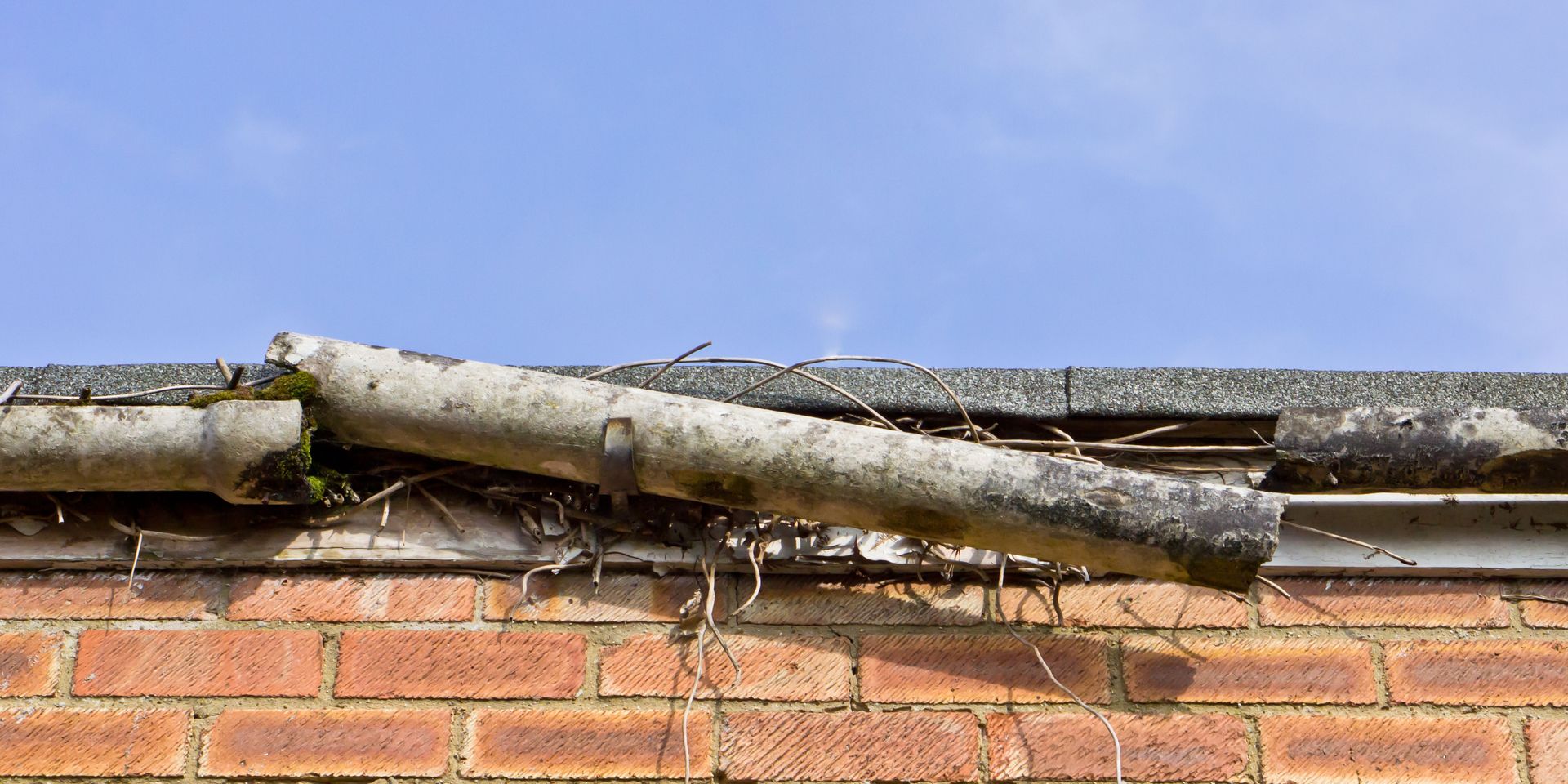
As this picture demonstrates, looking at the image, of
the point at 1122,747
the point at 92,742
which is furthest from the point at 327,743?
the point at 1122,747

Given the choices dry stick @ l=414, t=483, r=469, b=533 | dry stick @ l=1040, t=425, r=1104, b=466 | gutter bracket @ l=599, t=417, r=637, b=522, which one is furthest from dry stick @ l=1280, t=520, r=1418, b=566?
dry stick @ l=414, t=483, r=469, b=533

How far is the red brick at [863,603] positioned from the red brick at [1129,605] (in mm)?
61

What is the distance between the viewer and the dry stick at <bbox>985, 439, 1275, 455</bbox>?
1916 mm

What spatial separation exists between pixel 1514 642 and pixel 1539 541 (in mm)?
153

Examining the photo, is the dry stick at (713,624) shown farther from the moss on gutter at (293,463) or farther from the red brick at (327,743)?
the moss on gutter at (293,463)

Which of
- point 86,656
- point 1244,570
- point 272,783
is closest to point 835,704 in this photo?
point 1244,570

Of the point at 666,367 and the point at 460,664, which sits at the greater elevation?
the point at 666,367

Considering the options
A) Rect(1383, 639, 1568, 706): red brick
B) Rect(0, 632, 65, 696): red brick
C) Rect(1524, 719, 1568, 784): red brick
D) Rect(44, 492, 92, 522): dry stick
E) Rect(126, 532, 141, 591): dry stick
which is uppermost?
Rect(44, 492, 92, 522): dry stick

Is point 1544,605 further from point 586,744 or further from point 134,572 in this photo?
point 134,572

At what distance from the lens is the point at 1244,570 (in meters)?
1.66

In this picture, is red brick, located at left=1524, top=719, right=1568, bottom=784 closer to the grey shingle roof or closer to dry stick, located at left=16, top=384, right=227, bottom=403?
the grey shingle roof

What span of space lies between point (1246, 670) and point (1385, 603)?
226 millimetres

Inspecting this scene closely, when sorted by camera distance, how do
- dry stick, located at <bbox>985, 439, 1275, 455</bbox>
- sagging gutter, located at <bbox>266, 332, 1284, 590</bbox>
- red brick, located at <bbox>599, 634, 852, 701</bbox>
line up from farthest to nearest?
dry stick, located at <bbox>985, 439, 1275, 455</bbox>
red brick, located at <bbox>599, 634, 852, 701</bbox>
sagging gutter, located at <bbox>266, 332, 1284, 590</bbox>

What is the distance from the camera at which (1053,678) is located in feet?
5.91
